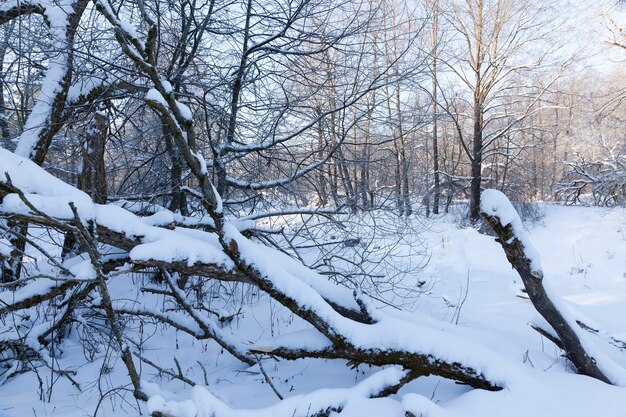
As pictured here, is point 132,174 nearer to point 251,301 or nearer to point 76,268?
point 251,301

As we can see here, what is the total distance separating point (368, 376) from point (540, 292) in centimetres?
141

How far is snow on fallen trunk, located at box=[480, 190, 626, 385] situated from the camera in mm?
2893

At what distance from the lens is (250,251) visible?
2637 mm

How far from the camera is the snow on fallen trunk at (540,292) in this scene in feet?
9.49

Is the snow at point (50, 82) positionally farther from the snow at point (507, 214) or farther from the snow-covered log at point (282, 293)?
the snow at point (507, 214)

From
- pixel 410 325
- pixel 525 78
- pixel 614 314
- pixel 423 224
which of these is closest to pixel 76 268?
pixel 410 325

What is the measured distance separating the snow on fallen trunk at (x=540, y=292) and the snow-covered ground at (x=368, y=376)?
0.18 metres

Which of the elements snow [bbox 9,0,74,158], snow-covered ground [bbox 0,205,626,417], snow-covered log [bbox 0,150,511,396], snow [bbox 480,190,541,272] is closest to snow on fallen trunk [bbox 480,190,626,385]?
snow [bbox 480,190,541,272]

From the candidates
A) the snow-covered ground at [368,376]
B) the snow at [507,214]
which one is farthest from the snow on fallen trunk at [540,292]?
the snow-covered ground at [368,376]

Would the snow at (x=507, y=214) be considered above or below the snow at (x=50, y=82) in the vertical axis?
below

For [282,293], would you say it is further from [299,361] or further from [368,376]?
[299,361]

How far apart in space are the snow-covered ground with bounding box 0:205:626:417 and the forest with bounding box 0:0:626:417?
0.02 meters

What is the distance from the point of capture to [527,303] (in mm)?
5582

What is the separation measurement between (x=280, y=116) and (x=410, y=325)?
278cm
